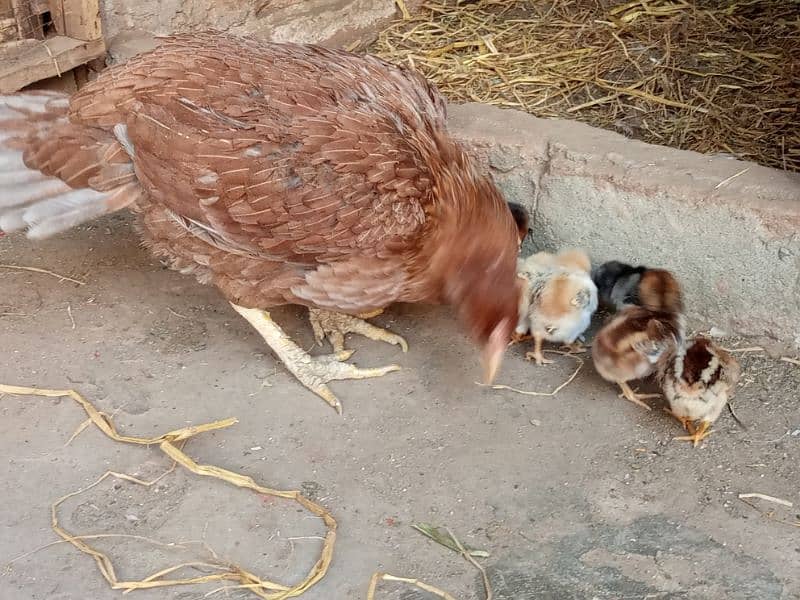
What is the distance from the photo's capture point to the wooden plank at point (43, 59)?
366cm

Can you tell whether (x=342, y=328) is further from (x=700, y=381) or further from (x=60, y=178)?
(x=700, y=381)

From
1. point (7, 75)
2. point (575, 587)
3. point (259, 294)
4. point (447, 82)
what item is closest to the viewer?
point (575, 587)

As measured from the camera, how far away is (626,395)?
309 cm

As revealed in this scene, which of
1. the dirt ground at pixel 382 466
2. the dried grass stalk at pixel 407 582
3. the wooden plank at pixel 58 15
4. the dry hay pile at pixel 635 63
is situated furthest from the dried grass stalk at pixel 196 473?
the dry hay pile at pixel 635 63

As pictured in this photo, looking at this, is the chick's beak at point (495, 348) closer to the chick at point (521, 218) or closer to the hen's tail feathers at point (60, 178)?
the chick at point (521, 218)

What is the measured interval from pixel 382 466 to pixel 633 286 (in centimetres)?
109

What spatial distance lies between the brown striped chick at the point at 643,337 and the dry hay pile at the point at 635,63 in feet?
2.70

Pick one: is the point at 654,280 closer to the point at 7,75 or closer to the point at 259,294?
the point at 259,294

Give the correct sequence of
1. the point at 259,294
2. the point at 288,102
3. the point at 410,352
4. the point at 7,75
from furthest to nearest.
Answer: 1. the point at 7,75
2. the point at 410,352
3. the point at 259,294
4. the point at 288,102

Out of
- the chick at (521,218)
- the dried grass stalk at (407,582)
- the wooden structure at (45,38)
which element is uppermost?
the wooden structure at (45,38)

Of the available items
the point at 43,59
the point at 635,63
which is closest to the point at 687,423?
the point at 635,63

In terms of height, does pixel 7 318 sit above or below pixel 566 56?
below

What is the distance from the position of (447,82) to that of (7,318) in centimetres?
210

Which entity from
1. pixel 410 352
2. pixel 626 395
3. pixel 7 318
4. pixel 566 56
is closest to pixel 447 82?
pixel 566 56
